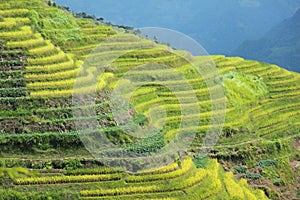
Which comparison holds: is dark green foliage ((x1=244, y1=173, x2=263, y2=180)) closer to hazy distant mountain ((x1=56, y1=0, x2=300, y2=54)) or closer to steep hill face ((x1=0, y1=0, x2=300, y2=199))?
steep hill face ((x1=0, y1=0, x2=300, y2=199))

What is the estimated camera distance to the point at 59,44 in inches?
1074

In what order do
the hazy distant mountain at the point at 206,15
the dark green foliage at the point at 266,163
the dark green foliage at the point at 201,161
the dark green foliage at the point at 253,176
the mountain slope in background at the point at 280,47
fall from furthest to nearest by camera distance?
the hazy distant mountain at the point at 206,15 < the mountain slope in background at the point at 280,47 < the dark green foliage at the point at 266,163 < the dark green foliage at the point at 253,176 < the dark green foliage at the point at 201,161

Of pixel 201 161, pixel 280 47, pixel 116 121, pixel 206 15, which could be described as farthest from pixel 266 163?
pixel 206 15

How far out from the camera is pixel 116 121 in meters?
20.5

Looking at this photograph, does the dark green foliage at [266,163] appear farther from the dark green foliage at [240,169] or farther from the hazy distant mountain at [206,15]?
the hazy distant mountain at [206,15]

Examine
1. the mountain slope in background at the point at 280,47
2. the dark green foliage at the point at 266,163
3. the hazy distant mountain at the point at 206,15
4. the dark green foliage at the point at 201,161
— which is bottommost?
the dark green foliage at the point at 201,161

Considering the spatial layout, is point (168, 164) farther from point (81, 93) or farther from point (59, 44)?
point (59, 44)

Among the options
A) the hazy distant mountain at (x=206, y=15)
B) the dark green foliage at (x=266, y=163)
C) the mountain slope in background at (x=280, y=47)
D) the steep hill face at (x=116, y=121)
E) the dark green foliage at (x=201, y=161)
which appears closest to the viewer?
the steep hill face at (x=116, y=121)

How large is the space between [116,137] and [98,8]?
350ft

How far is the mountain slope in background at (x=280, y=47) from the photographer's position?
86.9 metres

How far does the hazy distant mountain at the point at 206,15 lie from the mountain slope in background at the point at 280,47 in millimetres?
18977

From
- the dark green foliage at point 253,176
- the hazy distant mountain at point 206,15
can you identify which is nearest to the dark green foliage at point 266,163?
the dark green foliage at point 253,176

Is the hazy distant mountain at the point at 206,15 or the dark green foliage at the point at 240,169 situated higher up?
the hazy distant mountain at the point at 206,15

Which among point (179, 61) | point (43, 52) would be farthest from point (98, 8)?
point (43, 52)
